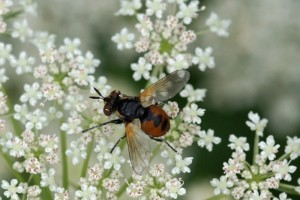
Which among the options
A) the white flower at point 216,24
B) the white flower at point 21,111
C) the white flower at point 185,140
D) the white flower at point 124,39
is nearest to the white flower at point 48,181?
the white flower at point 21,111

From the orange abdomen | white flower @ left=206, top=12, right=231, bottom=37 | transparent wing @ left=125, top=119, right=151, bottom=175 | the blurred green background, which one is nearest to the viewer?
transparent wing @ left=125, top=119, right=151, bottom=175

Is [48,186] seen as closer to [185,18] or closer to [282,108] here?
[185,18]

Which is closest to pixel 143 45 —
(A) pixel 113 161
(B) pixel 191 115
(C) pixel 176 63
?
(C) pixel 176 63

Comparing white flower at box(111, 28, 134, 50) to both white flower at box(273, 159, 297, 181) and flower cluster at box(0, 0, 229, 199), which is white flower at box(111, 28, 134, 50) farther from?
white flower at box(273, 159, 297, 181)

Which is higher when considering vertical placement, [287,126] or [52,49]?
[287,126]

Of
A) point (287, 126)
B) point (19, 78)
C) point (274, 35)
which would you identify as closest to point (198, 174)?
point (287, 126)

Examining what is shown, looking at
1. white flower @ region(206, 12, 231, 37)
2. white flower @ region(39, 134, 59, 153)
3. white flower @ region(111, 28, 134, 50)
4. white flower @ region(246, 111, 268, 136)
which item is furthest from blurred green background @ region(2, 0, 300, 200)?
white flower @ region(39, 134, 59, 153)

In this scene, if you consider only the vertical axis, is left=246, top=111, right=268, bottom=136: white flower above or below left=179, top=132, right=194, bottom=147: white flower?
above
